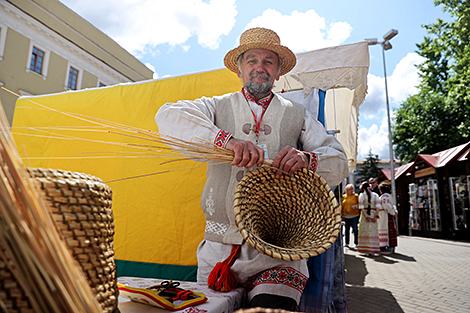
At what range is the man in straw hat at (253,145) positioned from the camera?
132cm

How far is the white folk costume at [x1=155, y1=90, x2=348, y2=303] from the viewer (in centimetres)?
137

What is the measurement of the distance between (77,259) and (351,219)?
7452 millimetres

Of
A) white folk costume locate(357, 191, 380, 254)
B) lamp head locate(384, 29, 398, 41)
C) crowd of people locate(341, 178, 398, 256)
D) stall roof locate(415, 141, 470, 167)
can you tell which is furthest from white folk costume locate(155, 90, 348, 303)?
lamp head locate(384, 29, 398, 41)

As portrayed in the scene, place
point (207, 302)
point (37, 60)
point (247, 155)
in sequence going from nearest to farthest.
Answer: point (207, 302) → point (247, 155) → point (37, 60)

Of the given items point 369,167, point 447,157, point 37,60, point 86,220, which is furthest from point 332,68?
point 369,167

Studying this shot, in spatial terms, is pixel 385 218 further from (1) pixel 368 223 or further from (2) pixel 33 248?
(2) pixel 33 248

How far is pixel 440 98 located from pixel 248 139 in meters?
16.8

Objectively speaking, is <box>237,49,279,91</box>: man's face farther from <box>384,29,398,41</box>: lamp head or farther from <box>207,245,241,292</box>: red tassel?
<box>384,29,398,41</box>: lamp head

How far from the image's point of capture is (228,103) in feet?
5.84

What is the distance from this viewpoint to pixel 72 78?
1491cm

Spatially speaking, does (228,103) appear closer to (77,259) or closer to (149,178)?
(77,259)

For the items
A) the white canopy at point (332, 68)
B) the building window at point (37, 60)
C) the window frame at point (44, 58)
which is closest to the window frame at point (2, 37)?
the window frame at point (44, 58)

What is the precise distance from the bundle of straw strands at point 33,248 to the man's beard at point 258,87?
1.47 m

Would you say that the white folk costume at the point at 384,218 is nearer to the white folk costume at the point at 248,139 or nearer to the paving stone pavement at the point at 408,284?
the paving stone pavement at the point at 408,284
